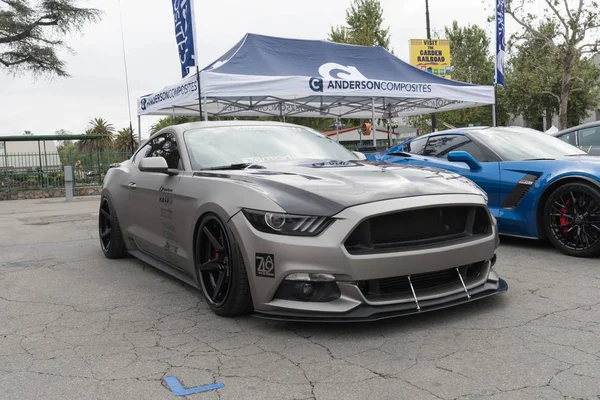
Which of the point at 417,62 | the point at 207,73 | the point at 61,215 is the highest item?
the point at 417,62

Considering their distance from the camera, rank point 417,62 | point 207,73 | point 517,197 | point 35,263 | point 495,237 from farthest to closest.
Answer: point 417,62 < point 207,73 < point 35,263 < point 517,197 < point 495,237

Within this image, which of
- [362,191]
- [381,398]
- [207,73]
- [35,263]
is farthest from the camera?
[207,73]

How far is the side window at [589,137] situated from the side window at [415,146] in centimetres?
237

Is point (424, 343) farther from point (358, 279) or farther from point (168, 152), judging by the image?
point (168, 152)

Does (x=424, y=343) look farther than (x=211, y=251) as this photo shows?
No

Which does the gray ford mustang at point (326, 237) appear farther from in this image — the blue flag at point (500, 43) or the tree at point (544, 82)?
the tree at point (544, 82)

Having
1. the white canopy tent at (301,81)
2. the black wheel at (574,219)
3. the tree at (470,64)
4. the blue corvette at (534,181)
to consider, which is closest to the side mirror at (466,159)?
the blue corvette at (534,181)

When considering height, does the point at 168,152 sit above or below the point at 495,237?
above

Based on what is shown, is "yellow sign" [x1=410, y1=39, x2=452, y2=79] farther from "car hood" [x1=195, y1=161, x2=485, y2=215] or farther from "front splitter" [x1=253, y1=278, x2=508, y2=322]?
"front splitter" [x1=253, y1=278, x2=508, y2=322]

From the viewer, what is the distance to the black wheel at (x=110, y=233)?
5680 millimetres

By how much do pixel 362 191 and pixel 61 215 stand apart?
10161 mm

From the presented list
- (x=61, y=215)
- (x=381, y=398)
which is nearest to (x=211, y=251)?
(x=381, y=398)

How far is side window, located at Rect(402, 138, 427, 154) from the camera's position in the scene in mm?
7207

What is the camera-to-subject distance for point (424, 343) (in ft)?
9.86
